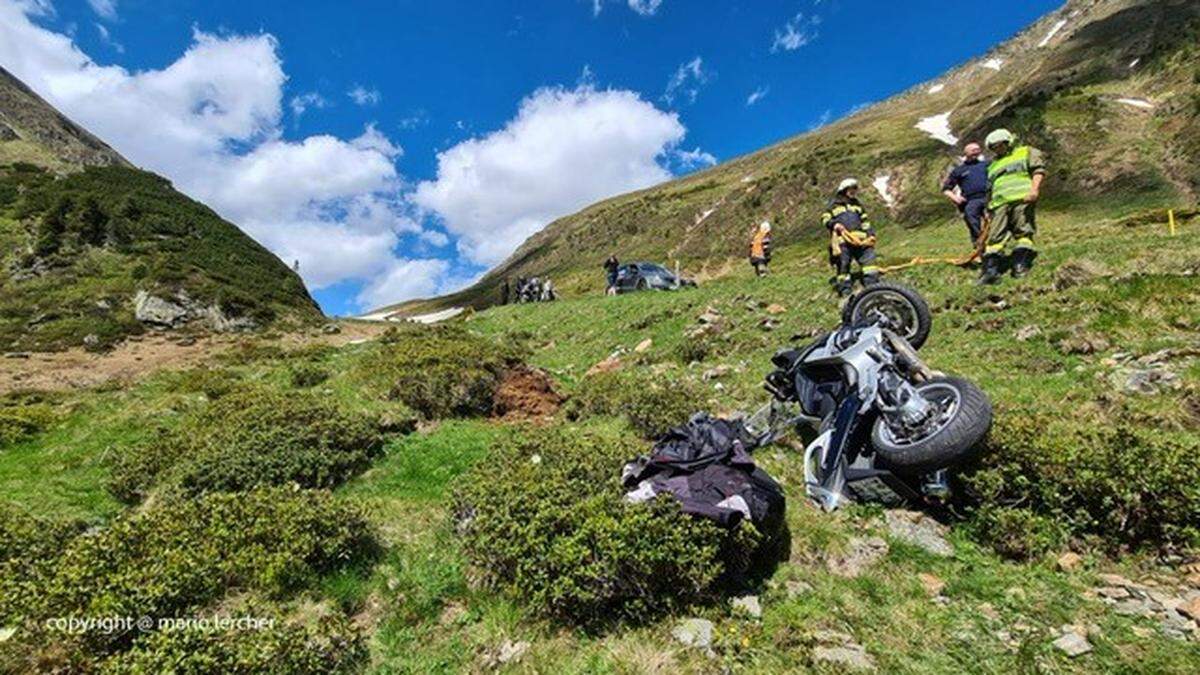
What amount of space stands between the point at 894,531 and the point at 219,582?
6167 mm

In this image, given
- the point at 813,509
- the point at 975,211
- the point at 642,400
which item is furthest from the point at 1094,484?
the point at 975,211

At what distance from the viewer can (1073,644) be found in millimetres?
4105

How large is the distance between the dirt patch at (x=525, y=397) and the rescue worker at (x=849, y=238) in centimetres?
712

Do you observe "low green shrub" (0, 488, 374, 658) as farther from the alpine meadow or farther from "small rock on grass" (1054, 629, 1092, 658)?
"small rock on grass" (1054, 629, 1092, 658)

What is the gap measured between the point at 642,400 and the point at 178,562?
6.64 m

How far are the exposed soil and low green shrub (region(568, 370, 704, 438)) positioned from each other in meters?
15.9

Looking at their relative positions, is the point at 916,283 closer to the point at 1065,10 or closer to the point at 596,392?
the point at 596,392

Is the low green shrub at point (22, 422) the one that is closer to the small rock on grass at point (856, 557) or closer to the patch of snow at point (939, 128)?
the small rock on grass at point (856, 557)

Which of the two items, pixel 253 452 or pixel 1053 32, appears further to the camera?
pixel 1053 32

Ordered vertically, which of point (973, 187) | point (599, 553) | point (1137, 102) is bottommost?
point (599, 553)

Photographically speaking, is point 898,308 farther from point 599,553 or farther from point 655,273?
point 655,273

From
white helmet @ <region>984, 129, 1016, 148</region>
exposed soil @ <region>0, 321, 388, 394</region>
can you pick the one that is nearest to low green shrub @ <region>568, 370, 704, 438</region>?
white helmet @ <region>984, 129, 1016, 148</region>

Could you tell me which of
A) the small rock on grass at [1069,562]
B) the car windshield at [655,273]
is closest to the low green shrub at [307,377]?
the small rock on grass at [1069,562]

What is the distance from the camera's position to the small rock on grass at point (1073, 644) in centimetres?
404
